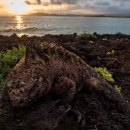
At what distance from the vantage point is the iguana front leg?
262 inches

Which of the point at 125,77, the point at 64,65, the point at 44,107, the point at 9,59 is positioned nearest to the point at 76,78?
the point at 64,65

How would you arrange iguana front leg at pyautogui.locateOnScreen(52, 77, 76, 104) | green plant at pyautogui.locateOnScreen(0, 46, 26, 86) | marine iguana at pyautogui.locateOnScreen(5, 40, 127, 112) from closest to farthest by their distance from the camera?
marine iguana at pyautogui.locateOnScreen(5, 40, 127, 112) < iguana front leg at pyautogui.locateOnScreen(52, 77, 76, 104) < green plant at pyautogui.locateOnScreen(0, 46, 26, 86)

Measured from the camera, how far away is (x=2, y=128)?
5.79m

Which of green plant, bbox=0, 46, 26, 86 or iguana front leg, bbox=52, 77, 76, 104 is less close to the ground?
iguana front leg, bbox=52, 77, 76, 104

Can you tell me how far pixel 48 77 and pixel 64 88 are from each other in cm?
64

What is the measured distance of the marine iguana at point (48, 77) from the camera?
554 centimetres

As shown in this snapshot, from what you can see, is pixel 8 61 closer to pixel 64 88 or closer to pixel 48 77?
pixel 64 88

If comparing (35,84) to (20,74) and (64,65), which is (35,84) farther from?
(64,65)

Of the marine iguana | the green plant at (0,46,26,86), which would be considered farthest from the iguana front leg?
the green plant at (0,46,26,86)

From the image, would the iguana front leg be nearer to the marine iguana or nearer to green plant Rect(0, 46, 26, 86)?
the marine iguana

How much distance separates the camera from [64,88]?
22.0 ft

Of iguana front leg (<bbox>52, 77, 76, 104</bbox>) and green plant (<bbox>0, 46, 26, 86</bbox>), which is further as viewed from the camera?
green plant (<bbox>0, 46, 26, 86</bbox>)

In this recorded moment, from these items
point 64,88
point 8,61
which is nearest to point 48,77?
point 64,88

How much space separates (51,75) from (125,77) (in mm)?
12011
